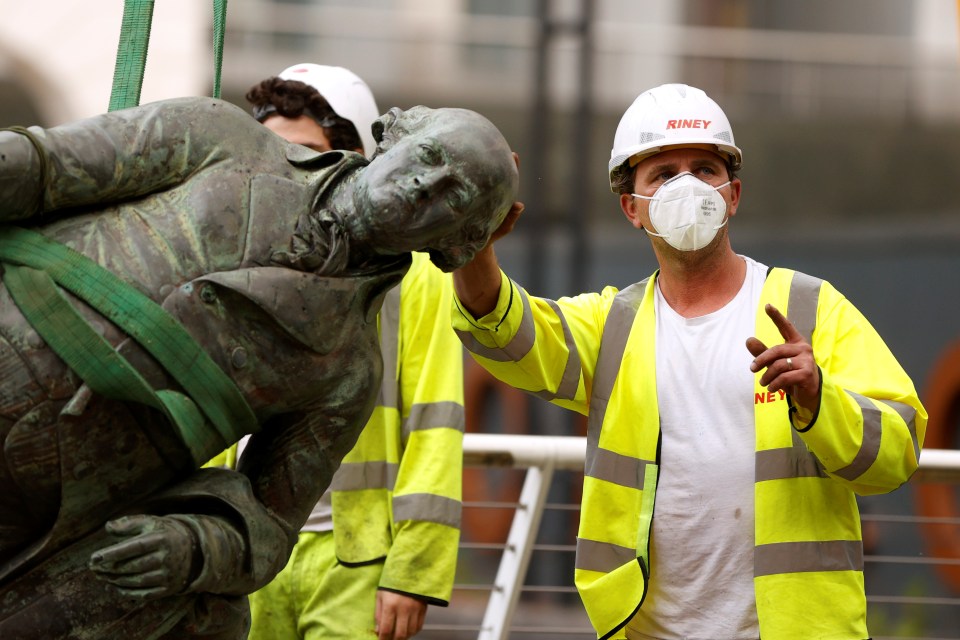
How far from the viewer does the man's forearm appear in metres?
3.53

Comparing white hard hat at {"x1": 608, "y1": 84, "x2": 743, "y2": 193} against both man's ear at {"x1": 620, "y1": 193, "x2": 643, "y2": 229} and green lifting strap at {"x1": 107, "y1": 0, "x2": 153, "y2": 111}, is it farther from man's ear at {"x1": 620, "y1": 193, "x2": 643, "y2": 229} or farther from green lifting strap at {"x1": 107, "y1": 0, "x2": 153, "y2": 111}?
green lifting strap at {"x1": 107, "y1": 0, "x2": 153, "y2": 111}

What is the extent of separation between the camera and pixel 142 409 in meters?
2.64

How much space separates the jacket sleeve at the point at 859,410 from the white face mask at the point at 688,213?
0.30 m

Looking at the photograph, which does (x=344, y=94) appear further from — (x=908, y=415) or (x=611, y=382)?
(x=908, y=415)

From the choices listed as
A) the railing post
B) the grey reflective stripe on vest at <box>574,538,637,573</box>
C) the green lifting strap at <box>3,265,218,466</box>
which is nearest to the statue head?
the green lifting strap at <box>3,265,218,466</box>

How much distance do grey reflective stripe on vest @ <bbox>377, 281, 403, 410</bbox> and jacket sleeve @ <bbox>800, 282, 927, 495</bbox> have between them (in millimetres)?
979

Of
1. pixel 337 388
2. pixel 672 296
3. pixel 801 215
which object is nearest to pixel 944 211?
pixel 801 215

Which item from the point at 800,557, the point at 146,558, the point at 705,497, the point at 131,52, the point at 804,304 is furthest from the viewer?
the point at 804,304

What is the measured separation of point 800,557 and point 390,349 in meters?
1.08

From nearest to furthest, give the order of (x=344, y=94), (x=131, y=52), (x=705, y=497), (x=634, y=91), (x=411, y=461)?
(x=131, y=52), (x=705, y=497), (x=411, y=461), (x=344, y=94), (x=634, y=91)

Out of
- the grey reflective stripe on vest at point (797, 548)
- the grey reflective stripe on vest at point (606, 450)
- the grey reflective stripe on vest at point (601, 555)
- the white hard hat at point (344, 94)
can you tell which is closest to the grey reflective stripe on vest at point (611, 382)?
the grey reflective stripe on vest at point (606, 450)

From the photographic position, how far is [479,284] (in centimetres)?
355

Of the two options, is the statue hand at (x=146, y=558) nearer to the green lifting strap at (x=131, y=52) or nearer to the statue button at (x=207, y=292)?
→ the statue button at (x=207, y=292)

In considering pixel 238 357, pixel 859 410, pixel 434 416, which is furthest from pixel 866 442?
pixel 238 357
